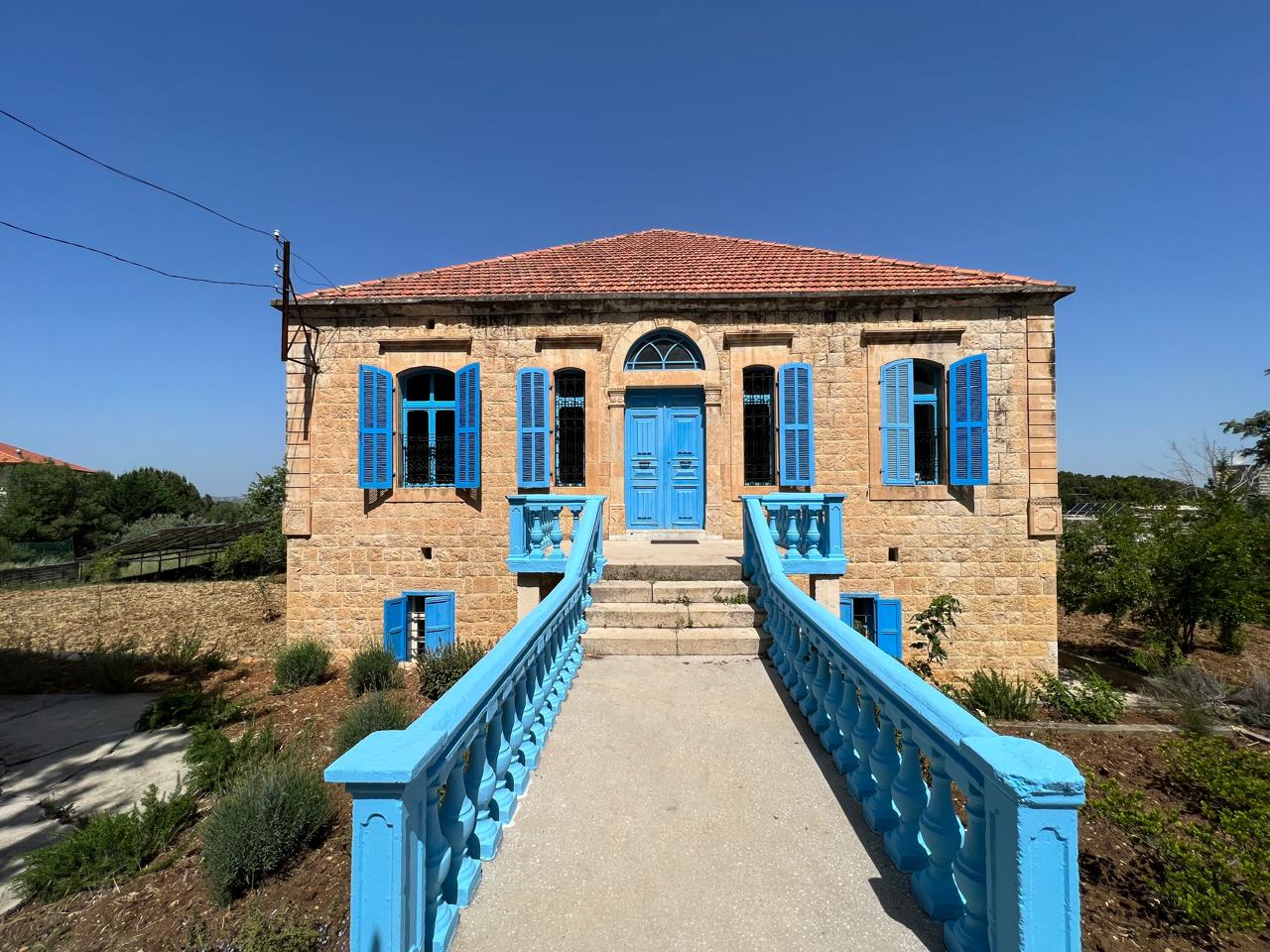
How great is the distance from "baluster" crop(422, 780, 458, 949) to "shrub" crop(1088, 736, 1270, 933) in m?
3.70

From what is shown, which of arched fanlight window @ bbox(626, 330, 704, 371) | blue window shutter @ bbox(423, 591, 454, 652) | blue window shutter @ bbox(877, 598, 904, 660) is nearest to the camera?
blue window shutter @ bbox(877, 598, 904, 660)

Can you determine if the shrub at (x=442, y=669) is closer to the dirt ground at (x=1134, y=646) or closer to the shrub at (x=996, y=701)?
the shrub at (x=996, y=701)

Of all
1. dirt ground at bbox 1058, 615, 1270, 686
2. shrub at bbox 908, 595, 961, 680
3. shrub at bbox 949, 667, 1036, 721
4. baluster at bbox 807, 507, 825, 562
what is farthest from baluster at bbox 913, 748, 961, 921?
dirt ground at bbox 1058, 615, 1270, 686

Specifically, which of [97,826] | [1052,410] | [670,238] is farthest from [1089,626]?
[97,826]

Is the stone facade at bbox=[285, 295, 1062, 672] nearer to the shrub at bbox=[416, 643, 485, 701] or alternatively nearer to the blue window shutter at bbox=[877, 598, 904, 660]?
Result: the blue window shutter at bbox=[877, 598, 904, 660]

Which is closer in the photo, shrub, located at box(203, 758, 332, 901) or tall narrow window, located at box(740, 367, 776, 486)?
shrub, located at box(203, 758, 332, 901)

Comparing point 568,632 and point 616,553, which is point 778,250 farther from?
point 568,632

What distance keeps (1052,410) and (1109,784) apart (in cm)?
604

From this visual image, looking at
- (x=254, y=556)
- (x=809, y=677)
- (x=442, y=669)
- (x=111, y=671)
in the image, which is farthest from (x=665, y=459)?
(x=254, y=556)

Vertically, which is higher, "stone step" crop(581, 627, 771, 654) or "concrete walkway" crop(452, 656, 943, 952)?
"stone step" crop(581, 627, 771, 654)

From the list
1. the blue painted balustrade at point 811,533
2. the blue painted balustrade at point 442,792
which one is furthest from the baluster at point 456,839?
the blue painted balustrade at point 811,533

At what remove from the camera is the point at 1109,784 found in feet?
10.4

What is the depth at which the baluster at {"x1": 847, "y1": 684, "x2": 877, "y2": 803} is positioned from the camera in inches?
91.0

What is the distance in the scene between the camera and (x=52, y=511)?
25453mm
